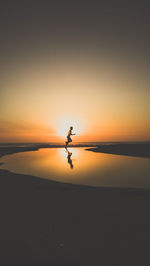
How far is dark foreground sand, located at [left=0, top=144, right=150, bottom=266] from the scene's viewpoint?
2648mm

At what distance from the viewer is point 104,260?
2.58m

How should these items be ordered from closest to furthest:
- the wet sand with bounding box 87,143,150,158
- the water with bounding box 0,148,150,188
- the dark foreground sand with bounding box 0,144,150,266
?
the dark foreground sand with bounding box 0,144,150,266 → the water with bounding box 0,148,150,188 → the wet sand with bounding box 87,143,150,158

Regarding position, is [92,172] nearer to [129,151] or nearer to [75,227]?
[75,227]

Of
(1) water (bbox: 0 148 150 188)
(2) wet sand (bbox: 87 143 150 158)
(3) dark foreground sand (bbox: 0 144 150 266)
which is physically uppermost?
(2) wet sand (bbox: 87 143 150 158)

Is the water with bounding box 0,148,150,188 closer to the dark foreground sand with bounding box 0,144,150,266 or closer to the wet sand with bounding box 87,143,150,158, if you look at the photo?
the dark foreground sand with bounding box 0,144,150,266

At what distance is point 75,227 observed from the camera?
3.41 metres

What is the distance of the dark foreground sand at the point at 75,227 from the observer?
8.69 ft

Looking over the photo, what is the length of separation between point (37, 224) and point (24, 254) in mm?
842

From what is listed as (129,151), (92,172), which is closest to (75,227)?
(92,172)

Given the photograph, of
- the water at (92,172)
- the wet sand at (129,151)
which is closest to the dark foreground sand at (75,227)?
the water at (92,172)

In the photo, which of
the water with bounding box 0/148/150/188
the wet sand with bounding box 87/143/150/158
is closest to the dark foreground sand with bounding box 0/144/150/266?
the water with bounding box 0/148/150/188

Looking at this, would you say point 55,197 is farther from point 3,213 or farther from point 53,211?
point 3,213

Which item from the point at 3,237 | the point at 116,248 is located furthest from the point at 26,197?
the point at 116,248

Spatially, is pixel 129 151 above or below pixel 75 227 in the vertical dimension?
above
